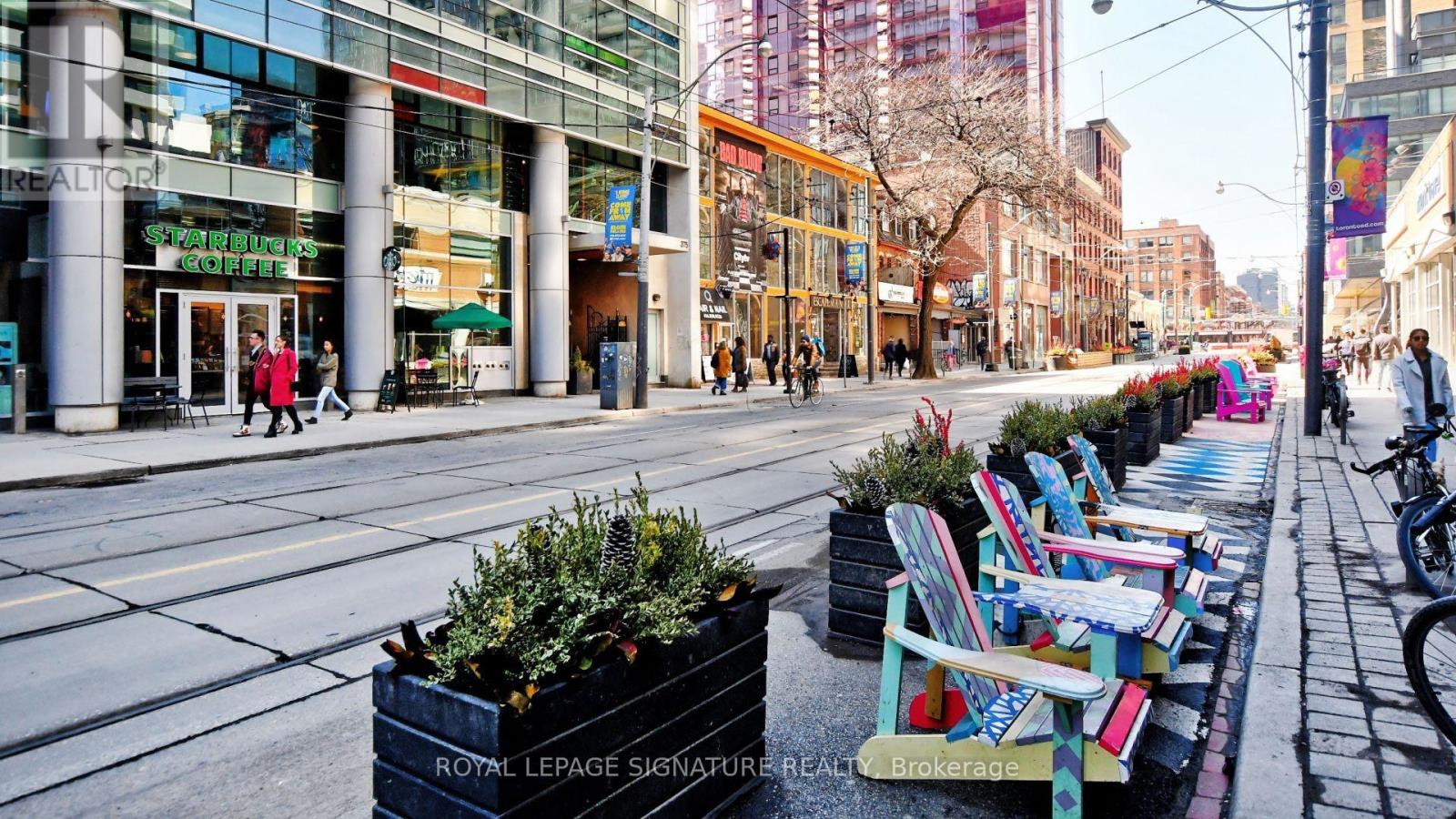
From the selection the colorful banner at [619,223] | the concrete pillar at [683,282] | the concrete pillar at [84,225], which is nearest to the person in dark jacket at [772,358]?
the concrete pillar at [683,282]

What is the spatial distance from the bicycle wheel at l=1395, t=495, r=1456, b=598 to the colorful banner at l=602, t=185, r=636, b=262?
21.1m

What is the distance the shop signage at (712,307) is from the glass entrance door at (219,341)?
1617 centimetres

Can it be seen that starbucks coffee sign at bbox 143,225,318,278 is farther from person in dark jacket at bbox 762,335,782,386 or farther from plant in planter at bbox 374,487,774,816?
plant in planter at bbox 374,487,774,816

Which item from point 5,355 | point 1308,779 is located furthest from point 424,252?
point 1308,779

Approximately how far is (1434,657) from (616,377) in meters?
19.8

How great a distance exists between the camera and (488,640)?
2.36 m

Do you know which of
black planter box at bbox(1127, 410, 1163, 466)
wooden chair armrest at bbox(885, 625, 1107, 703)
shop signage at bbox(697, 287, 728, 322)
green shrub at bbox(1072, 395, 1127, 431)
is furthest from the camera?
shop signage at bbox(697, 287, 728, 322)

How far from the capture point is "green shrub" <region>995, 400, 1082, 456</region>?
697 cm

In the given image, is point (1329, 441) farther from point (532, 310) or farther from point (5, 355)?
point (5, 355)

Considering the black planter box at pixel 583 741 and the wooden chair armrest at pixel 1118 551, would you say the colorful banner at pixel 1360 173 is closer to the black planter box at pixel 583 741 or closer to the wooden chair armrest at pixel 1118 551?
the wooden chair armrest at pixel 1118 551

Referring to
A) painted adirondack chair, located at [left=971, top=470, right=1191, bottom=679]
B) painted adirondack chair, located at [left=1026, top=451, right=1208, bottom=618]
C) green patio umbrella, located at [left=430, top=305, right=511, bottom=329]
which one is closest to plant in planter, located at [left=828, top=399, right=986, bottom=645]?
painted adirondack chair, located at [left=971, top=470, right=1191, bottom=679]

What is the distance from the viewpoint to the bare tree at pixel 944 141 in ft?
126

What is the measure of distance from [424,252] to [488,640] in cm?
2389

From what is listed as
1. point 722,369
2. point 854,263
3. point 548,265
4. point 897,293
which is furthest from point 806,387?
point 897,293
